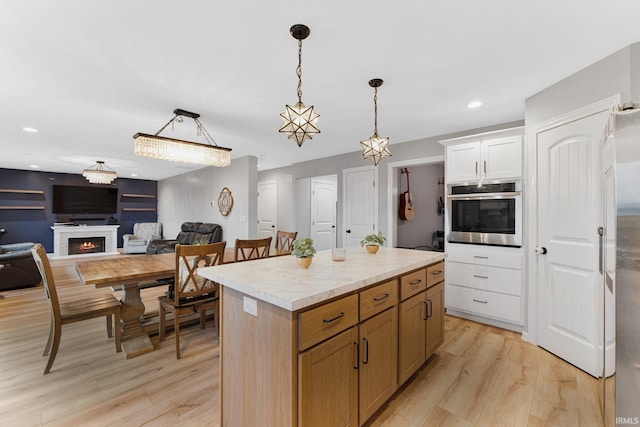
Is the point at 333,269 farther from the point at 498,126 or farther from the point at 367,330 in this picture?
the point at 498,126

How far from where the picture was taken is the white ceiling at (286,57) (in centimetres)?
155

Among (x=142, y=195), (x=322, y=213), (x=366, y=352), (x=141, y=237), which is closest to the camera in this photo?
(x=366, y=352)

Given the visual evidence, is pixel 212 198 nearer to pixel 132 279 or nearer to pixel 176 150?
pixel 176 150

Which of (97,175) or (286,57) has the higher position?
(286,57)

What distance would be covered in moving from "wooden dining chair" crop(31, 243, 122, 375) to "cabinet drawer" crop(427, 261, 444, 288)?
2.66 metres

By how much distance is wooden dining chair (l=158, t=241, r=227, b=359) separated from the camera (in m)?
2.40

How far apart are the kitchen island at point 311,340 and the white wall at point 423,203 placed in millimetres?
3389

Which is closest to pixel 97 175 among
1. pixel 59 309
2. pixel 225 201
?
pixel 225 201

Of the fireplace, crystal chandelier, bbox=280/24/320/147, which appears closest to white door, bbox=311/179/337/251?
crystal chandelier, bbox=280/24/320/147

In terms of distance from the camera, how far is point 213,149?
3.08 metres

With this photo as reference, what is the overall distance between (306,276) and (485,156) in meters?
2.66

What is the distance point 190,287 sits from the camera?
2.58 metres

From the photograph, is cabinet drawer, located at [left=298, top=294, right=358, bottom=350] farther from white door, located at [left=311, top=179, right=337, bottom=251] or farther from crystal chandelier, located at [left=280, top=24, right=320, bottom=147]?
white door, located at [left=311, top=179, right=337, bottom=251]

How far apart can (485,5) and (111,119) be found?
386 cm
